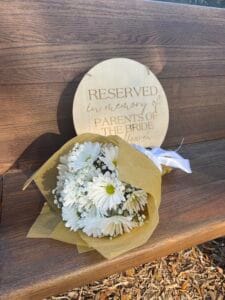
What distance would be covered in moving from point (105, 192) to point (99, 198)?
0.06 feet

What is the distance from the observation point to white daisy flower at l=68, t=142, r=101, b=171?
26.0 inches

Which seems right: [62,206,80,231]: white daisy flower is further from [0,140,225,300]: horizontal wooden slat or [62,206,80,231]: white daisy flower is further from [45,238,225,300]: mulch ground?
[45,238,225,300]: mulch ground

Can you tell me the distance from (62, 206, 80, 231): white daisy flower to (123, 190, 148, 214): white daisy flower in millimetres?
108

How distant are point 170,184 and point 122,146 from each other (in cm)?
26

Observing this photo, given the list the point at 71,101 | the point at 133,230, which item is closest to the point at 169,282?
the point at 133,230

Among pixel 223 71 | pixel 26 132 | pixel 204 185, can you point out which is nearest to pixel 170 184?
pixel 204 185

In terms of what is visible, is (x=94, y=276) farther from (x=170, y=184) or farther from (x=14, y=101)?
(x=14, y=101)

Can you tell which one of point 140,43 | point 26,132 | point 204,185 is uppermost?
point 140,43

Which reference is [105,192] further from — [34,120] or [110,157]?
[34,120]

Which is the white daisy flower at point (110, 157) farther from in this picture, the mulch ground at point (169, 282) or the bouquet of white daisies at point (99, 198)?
the mulch ground at point (169, 282)

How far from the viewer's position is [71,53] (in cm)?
90

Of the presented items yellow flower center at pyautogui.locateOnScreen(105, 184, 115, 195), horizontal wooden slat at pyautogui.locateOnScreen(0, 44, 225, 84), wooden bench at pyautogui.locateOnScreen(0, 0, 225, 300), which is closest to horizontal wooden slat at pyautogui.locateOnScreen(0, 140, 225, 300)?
wooden bench at pyautogui.locateOnScreen(0, 0, 225, 300)

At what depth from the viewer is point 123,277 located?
3.61 ft

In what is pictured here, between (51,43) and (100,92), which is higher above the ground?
(51,43)
